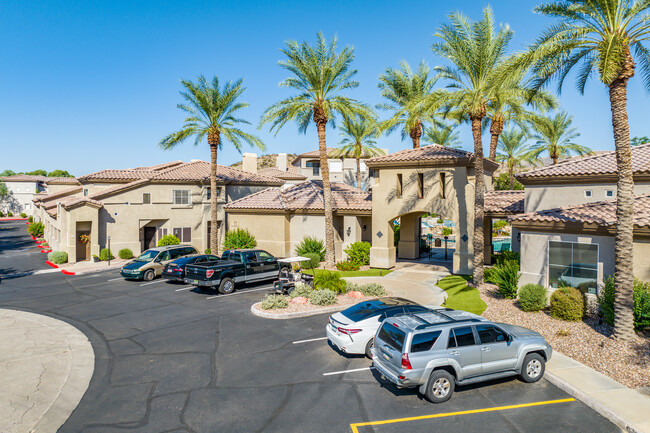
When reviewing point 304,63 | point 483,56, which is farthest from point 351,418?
point 304,63

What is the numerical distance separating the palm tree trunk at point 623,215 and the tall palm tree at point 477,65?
673cm

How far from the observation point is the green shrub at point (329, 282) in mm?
18484

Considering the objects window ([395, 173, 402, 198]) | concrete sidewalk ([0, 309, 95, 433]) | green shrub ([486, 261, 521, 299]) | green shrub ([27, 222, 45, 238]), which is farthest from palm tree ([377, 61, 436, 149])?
green shrub ([27, 222, 45, 238])

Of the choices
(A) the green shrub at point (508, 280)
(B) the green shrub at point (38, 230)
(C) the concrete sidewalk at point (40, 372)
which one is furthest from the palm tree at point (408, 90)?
(B) the green shrub at point (38, 230)

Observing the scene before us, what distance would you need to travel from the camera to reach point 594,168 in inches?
764

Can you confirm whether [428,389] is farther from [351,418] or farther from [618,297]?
[618,297]

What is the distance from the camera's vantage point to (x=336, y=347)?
12328mm

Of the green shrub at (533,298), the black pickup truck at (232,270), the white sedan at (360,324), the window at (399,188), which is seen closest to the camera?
the white sedan at (360,324)

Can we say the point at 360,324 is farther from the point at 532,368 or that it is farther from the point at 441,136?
the point at 441,136

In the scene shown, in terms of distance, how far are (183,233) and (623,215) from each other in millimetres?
30631

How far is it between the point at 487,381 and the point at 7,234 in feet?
205

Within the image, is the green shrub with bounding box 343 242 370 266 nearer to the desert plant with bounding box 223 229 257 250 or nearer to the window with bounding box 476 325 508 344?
the desert plant with bounding box 223 229 257 250

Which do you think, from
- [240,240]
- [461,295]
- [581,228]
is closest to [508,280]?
[461,295]

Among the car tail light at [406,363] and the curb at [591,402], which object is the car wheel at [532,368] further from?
the car tail light at [406,363]
